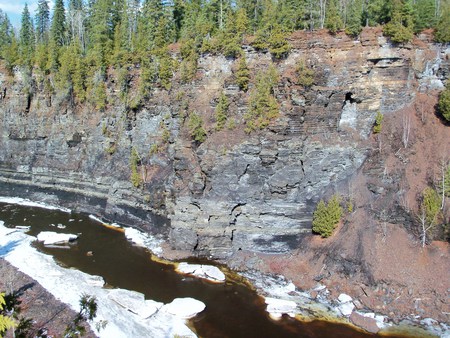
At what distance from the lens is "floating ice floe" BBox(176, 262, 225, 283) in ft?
115

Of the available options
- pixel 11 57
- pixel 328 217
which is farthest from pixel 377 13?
pixel 11 57

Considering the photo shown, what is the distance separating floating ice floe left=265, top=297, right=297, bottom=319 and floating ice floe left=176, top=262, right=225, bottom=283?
5.48m

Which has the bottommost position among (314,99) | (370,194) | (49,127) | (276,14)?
(370,194)

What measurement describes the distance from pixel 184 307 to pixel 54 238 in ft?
66.6

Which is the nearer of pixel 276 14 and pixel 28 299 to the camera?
pixel 28 299

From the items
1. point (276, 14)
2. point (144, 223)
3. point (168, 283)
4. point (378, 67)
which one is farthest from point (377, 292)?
point (276, 14)

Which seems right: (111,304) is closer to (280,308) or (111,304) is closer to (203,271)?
(203,271)

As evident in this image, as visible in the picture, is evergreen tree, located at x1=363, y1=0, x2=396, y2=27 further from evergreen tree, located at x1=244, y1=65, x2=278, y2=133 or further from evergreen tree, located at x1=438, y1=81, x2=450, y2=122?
evergreen tree, located at x1=244, y1=65, x2=278, y2=133

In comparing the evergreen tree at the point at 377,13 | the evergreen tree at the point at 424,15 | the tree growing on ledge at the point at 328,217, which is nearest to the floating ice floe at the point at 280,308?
the tree growing on ledge at the point at 328,217

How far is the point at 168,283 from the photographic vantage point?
3444cm

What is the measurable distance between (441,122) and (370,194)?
9.66m

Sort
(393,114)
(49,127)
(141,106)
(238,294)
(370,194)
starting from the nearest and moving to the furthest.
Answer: (238,294), (370,194), (393,114), (141,106), (49,127)

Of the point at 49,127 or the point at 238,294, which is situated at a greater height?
the point at 49,127

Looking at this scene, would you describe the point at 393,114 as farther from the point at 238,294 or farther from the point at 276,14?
the point at 238,294
